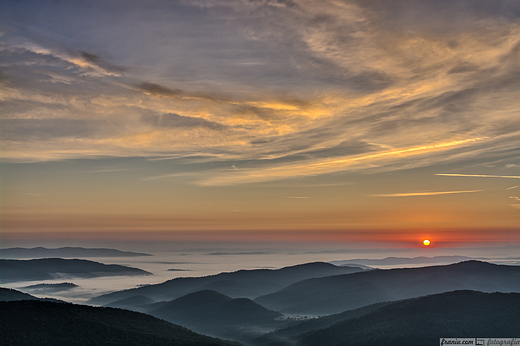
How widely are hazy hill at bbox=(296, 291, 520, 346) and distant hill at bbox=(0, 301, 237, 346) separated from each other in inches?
1538

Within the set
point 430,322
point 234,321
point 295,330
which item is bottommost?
point 234,321

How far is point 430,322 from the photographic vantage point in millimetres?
111625

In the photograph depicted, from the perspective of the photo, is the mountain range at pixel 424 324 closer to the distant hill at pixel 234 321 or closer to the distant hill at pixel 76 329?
the distant hill at pixel 234 321

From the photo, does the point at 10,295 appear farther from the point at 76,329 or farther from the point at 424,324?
the point at 424,324

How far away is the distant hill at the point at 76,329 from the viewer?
272 feet

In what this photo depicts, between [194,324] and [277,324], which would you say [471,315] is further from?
[194,324]

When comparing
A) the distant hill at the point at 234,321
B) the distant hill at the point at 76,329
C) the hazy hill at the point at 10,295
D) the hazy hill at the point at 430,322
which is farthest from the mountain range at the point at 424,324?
the hazy hill at the point at 10,295

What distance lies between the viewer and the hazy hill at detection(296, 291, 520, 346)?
339ft

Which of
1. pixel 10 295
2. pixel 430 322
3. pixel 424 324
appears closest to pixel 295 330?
pixel 424 324

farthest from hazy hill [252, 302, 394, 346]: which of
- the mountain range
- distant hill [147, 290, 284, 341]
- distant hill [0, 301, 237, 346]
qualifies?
distant hill [0, 301, 237, 346]

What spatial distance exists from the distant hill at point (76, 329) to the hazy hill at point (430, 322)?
39.1 m

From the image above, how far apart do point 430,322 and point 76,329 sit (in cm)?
9257

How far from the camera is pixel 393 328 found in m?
110

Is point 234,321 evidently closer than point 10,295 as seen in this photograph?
No
